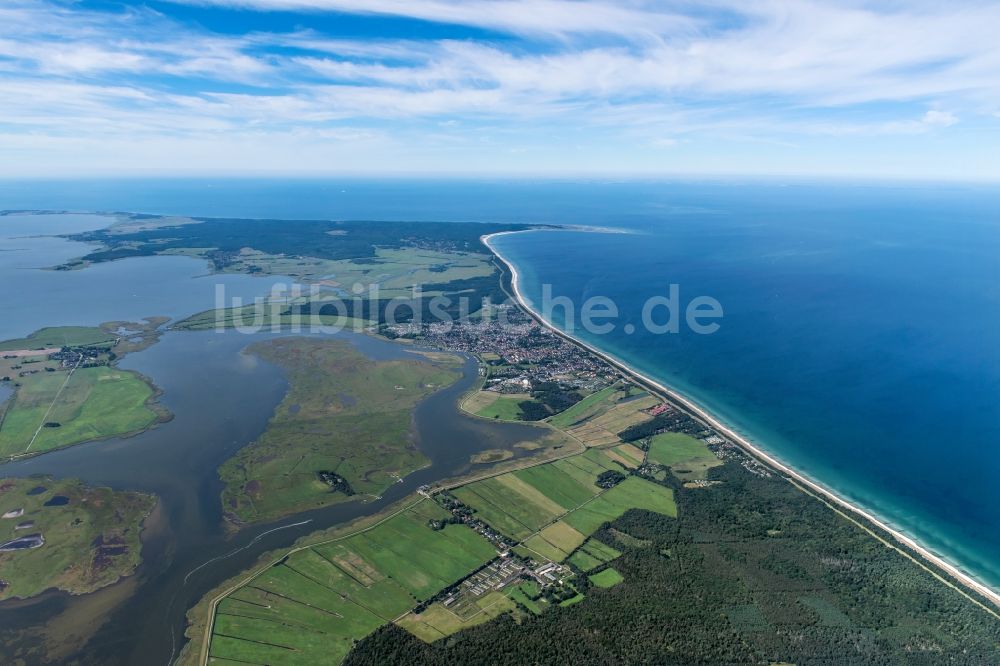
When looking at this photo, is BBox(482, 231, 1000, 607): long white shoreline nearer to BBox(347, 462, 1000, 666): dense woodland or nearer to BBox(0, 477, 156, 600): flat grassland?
BBox(347, 462, 1000, 666): dense woodland

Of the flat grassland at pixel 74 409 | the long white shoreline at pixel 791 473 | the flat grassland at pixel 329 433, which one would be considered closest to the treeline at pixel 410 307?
the flat grassland at pixel 329 433

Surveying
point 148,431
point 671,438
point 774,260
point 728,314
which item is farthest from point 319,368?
point 774,260

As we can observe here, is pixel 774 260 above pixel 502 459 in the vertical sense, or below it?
above

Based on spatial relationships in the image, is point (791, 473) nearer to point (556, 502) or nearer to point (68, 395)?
point (556, 502)

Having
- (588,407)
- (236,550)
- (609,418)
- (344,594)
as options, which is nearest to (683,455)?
(609,418)

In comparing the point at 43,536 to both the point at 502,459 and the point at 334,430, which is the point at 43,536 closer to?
the point at 334,430

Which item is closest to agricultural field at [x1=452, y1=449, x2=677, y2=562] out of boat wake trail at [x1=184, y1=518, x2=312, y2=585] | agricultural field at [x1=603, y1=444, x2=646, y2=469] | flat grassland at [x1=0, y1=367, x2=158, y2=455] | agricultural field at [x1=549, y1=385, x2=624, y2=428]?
agricultural field at [x1=603, y1=444, x2=646, y2=469]
